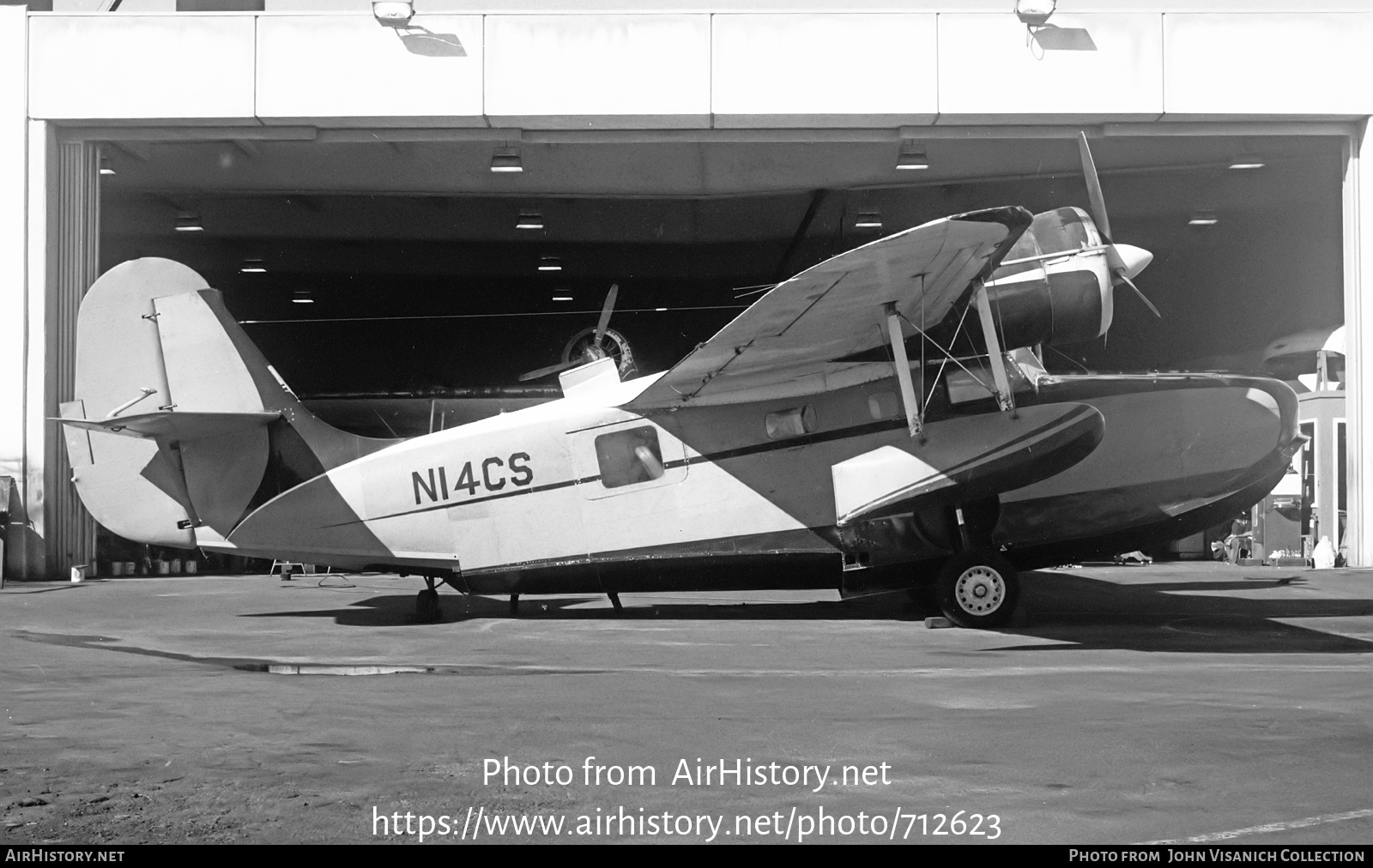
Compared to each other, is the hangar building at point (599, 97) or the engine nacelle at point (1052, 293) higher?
the hangar building at point (599, 97)

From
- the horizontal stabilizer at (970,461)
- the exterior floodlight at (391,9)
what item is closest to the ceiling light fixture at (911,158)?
the exterior floodlight at (391,9)

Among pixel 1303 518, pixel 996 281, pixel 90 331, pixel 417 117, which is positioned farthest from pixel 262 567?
pixel 1303 518

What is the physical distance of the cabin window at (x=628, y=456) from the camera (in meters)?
12.0

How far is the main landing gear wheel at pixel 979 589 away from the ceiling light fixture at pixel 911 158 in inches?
439

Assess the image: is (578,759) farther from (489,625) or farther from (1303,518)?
(1303,518)

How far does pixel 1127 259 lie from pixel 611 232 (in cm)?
1904

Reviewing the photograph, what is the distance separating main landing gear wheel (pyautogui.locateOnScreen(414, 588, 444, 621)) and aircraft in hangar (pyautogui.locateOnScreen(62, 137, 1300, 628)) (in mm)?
449

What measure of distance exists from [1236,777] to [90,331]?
1155 cm

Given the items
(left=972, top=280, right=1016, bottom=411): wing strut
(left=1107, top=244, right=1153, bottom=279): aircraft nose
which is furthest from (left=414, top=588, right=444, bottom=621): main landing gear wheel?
(left=1107, top=244, right=1153, bottom=279): aircraft nose

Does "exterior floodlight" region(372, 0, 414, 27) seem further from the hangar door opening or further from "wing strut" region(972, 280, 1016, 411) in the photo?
"wing strut" region(972, 280, 1016, 411)

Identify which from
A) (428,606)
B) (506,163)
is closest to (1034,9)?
(506,163)

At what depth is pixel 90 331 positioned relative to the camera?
12461 millimetres

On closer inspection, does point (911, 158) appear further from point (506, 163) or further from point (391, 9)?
point (391, 9)

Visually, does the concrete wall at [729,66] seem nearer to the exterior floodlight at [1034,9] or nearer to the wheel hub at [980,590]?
the exterior floodlight at [1034,9]
